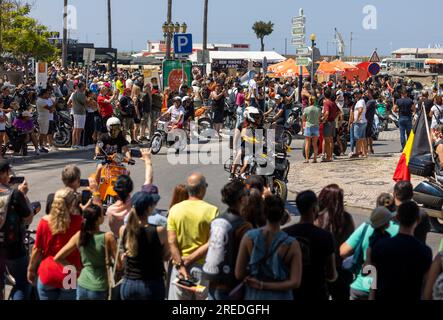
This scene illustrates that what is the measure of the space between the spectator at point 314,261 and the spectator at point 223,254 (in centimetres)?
45

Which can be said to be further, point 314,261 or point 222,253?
point 222,253

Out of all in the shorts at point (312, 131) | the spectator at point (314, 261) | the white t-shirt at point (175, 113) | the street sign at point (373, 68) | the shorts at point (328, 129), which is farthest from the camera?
the street sign at point (373, 68)

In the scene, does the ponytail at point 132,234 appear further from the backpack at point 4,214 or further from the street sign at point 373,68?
the street sign at point 373,68

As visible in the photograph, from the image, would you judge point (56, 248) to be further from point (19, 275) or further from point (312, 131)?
point (312, 131)

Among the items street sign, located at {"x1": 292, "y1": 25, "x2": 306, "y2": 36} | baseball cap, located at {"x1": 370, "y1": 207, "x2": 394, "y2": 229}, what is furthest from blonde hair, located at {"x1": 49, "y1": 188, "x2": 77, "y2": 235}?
street sign, located at {"x1": 292, "y1": 25, "x2": 306, "y2": 36}

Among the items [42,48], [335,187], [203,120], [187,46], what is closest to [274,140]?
[335,187]

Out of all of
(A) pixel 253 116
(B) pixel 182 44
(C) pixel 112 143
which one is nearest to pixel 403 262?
(A) pixel 253 116

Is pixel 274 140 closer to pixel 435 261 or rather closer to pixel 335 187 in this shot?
pixel 335 187

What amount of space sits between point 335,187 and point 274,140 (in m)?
6.98

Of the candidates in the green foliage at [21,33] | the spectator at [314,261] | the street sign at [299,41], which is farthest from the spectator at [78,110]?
the green foliage at [21,33]

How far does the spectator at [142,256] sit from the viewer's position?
268 inches

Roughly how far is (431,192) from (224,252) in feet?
23.2

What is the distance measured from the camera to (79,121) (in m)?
22.0
